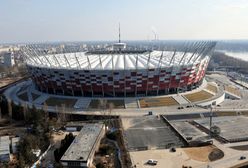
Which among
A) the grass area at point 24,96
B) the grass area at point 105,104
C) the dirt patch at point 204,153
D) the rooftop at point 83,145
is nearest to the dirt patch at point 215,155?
the dirt patch at point 204,153

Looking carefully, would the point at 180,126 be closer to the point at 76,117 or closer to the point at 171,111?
the point at 171,111

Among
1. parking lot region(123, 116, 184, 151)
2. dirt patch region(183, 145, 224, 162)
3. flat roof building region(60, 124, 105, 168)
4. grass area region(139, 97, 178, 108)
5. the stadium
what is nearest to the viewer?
flat roof building region(60, 124, 105, 168)

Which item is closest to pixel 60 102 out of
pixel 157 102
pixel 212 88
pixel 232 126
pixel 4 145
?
pixel 157 102

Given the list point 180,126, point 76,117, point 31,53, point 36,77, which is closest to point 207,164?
point 180,126

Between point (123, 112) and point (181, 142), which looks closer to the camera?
point (181, 142)

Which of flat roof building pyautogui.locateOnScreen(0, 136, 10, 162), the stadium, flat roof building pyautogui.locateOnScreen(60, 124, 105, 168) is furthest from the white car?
the stadium

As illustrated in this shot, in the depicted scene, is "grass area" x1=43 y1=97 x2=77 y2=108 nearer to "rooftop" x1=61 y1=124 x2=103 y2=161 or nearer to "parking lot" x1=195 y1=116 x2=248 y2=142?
"rooftop" x1=61 y1=124 x2=103 y2=161
